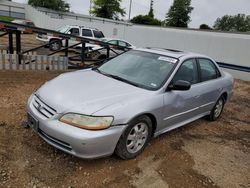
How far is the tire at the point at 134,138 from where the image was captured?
3.39 meters

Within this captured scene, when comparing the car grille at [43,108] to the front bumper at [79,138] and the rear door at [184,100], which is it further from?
the rear door at [184,100]

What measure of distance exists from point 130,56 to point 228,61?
34.1ft

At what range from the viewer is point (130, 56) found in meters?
4.73

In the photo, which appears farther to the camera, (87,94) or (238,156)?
(238,156)

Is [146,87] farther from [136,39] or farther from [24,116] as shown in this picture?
[136,39]

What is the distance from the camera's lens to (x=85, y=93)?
3477 millimetres

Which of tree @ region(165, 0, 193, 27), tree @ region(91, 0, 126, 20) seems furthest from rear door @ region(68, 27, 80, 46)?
tree @ region(165, 0, 193, 27)

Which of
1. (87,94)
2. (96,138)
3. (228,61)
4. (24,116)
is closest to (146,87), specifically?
(87,94)

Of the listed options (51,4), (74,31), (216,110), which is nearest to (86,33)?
(74,31)

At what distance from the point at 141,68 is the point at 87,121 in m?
1.61

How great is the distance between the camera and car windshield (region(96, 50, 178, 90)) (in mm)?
4010

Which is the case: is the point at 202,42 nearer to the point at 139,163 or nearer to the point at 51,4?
the point at 139,163

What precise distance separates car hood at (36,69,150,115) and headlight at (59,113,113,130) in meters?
0.06

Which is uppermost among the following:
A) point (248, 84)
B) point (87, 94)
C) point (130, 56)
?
point (130, 56)
